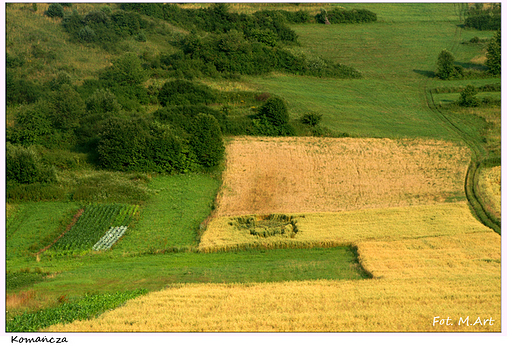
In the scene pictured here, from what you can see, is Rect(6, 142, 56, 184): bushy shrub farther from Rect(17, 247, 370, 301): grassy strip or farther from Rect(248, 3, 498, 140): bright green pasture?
Rect(248, 3, 498, 140): bright green pasture

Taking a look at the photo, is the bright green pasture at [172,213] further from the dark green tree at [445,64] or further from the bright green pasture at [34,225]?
the dark green tree at [445,64]

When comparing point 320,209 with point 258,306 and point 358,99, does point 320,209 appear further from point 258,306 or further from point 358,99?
point 358,99

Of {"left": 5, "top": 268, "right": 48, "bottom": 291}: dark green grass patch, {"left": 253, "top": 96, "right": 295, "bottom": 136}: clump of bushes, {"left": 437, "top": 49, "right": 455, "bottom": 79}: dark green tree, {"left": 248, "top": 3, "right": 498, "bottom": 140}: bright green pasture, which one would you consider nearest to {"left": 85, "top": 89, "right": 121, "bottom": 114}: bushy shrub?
{"left": 253, "top": 96, "right": 295, "bottom": 136}: clump of bushes

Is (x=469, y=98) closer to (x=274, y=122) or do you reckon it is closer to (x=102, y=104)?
(x=274, y=122)

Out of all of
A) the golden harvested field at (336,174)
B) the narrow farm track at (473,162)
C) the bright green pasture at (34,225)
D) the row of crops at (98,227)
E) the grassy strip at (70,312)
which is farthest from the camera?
the golden harvested field at (336,174)

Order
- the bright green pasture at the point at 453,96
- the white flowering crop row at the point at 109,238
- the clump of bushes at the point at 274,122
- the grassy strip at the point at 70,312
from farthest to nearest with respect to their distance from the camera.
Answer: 1. the bright green pasture at the point at 453,96
2. the clump of bushes at the point at 274,122
3. the white flowering crop row at the point at 109,238
4. the grassy strip at the point at 70,312

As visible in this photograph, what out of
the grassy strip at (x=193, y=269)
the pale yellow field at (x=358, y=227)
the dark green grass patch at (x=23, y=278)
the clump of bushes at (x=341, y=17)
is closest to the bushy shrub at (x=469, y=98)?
the pale yellow field at (x=358, y=227)

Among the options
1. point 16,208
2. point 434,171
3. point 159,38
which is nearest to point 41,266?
point 16,208
